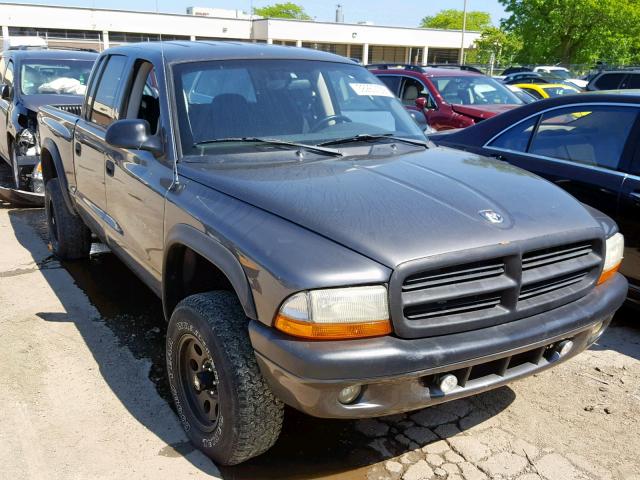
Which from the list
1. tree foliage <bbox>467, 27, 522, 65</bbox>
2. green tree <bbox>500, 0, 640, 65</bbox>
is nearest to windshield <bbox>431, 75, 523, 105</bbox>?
green tree <bbox>500, 0, 640, 65</bbox>

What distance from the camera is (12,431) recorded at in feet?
10.2

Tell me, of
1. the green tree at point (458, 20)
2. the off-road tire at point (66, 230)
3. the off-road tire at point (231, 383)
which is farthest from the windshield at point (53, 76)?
the green tree at point (458, 20)

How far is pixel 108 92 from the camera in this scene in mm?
4367

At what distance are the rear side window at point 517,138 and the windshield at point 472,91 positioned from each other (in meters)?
5.33

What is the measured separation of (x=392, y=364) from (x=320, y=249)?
50 cm

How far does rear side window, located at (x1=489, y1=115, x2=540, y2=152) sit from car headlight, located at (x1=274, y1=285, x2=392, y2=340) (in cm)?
295

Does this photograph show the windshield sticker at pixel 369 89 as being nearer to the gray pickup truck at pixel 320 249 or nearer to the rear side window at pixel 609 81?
the gray pickup truck at pixel 320 249

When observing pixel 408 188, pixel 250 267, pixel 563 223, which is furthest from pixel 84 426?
pixel 563 223

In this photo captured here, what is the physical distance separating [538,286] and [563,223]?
12.6 inches

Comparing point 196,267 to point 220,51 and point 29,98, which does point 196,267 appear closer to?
point 220,51

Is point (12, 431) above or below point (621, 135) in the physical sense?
below

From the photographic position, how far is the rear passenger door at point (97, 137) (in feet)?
13.8

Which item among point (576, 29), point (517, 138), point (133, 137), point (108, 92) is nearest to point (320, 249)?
point (133, 137)

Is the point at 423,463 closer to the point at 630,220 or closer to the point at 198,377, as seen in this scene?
the point at 198,377
